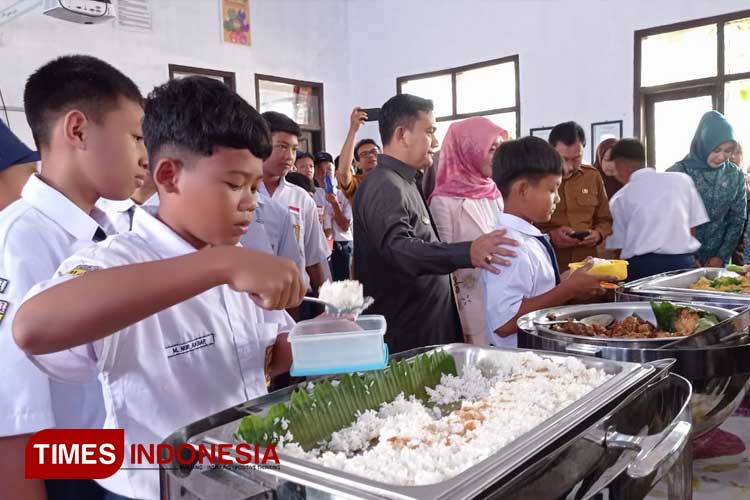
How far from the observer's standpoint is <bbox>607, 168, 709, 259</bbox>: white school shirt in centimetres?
274

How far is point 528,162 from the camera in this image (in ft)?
6.02

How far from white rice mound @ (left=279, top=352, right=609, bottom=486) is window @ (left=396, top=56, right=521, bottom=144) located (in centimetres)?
591

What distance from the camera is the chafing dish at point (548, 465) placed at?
0.59m

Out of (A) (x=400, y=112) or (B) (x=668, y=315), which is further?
(A) (x=400, y=112)

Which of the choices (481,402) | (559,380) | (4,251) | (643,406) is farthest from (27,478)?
(643,406)

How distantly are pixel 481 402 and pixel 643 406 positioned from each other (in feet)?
0.76

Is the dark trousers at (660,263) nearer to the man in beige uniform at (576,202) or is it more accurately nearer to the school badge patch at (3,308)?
the man in beige uniform at (576,202)

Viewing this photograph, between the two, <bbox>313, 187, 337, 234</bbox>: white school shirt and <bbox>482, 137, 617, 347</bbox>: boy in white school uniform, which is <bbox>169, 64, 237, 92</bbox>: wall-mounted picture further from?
<bbox>482, 137, 617, 347</bbox>: boy in white school uniform

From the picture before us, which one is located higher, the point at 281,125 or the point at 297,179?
the point at 281,125

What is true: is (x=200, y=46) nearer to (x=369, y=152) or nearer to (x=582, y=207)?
(x=369, y=152)

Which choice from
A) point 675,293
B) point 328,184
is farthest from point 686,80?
point 675,293

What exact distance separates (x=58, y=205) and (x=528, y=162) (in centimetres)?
130

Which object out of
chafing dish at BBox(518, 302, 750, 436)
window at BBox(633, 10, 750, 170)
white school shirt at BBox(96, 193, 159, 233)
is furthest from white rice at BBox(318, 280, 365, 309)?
window at BBox(633, 10, 750, 170)

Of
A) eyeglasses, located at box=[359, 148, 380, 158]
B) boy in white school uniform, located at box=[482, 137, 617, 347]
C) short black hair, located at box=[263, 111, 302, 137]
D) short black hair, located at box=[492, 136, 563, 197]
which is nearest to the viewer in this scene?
boy in white school uniform, located at box=[482, 137, 617, 347]
